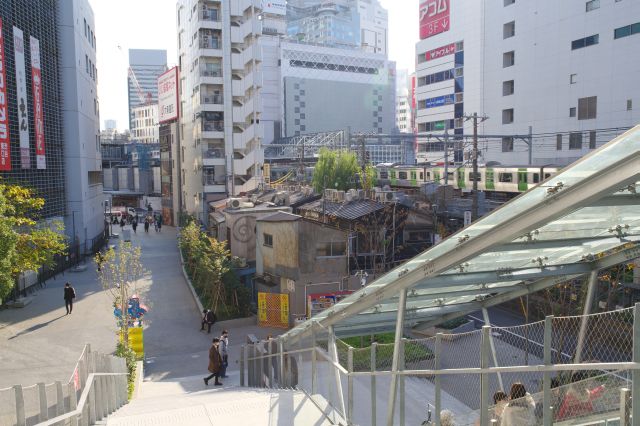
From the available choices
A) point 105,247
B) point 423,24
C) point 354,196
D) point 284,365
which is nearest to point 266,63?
point 423,24

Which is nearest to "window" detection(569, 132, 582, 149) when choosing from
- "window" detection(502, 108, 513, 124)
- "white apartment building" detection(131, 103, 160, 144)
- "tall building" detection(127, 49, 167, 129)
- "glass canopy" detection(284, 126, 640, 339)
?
"window" detection(502, 108, 513, 124)

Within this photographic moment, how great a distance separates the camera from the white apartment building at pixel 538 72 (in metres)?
40.4

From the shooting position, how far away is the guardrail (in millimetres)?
3955

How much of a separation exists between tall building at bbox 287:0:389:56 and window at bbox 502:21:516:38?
71.1 metres

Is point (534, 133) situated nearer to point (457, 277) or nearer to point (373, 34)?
point (457, 277)

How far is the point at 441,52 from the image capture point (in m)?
63.4

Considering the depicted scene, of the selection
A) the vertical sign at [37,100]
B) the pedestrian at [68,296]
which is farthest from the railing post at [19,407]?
the vertical sign at [37,100]

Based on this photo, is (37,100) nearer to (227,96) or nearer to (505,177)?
(227,96)

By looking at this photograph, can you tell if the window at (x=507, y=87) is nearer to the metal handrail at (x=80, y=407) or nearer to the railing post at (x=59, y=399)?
the metal handrail at (x=80, y=407)

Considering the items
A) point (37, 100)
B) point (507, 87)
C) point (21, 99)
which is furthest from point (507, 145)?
point (21, 99)

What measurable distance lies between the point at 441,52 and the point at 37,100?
47040mm

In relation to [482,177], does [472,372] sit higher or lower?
lower

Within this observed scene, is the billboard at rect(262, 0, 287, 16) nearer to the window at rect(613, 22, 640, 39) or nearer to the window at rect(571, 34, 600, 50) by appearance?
the window at rect(571, 34, 600, 50)

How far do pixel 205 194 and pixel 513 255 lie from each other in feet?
135
